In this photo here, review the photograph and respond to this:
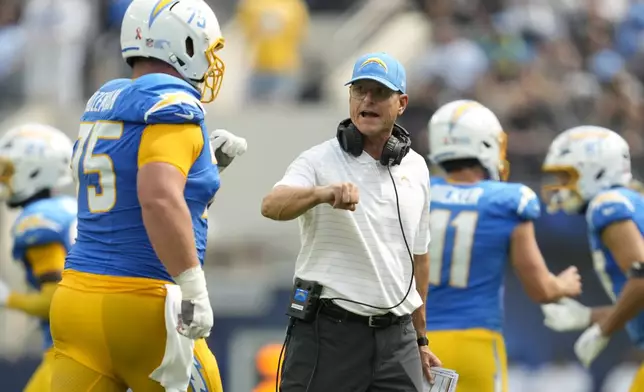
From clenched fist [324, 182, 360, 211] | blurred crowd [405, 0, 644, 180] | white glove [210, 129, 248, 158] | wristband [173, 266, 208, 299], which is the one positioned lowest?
wristband [173, 266, 208, 299]

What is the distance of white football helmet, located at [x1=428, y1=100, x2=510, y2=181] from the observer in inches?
324

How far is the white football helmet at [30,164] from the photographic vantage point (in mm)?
8898

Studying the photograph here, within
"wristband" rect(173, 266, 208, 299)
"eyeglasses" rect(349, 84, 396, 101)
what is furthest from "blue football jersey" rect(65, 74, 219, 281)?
"eyeglasses" rect(349, 84, 396, 101)

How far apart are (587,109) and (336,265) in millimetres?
9378

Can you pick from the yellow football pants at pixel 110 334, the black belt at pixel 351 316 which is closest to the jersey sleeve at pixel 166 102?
the yellow football pants at pixel 110 334

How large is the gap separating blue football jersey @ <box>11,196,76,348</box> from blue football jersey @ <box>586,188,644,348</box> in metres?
2.95

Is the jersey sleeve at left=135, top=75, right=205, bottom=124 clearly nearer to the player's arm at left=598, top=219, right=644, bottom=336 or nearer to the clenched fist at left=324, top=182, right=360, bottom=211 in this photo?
the clenched fist at left=324, top=182, right=360, bottom=211

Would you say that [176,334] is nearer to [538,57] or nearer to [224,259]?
[224,259]

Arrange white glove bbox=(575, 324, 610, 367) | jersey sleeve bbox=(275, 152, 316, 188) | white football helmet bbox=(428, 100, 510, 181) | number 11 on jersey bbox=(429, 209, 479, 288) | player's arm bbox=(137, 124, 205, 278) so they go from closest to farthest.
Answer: player's arm bbox=(137, 124, 205, 278)
jersey sleeve bbox=(275, 152, 316, 188)
number 11 on jersey bbox=(429, 209, 479, 288)
white football helmet bbox=(428, 100, 510, 181)
white glove bbox=(575, 324, 610, 367)

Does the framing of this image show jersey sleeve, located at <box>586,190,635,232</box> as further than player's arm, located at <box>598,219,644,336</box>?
Yes

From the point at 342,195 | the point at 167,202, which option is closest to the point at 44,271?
the point at 167,202

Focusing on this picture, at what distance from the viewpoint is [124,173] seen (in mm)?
6031

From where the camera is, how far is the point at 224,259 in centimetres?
1434

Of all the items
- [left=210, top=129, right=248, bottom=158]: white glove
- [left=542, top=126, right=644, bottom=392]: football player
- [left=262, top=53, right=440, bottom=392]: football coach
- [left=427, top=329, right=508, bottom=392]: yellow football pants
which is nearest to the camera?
[left=262, top=53, right=440, bottom=392]: football coach
